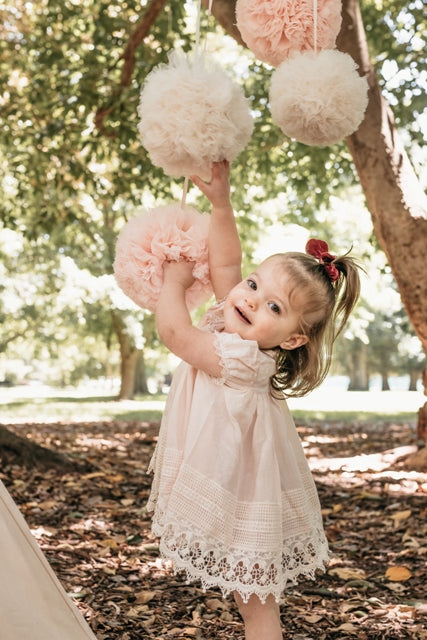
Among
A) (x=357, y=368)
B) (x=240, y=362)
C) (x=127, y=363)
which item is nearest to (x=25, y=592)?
(x=240, y=362)

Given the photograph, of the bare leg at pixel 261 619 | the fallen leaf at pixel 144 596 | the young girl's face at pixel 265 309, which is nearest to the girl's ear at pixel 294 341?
the young girl's face at pixel 265 309

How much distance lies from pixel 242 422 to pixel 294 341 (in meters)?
0.30

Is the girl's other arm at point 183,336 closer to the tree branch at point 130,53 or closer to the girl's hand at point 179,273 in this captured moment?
the girl's hand at point 179,273

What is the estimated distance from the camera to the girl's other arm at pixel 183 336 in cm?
218

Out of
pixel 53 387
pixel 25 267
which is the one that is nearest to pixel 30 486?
pixel 25 267

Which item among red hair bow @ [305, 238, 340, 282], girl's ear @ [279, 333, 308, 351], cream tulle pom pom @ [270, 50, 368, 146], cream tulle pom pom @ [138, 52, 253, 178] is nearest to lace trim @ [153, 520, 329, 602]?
girl's ear @ [279, 333, 308, 351]

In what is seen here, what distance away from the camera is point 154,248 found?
2252 mm

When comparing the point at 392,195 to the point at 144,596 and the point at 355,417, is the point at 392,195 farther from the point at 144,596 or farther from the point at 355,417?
the point at 355,417

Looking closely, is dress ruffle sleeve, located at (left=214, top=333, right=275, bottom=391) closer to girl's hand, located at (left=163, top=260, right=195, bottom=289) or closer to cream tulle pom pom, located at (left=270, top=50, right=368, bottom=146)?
girl's hand, located at (left=163, top=260, right=195, bottom=289)

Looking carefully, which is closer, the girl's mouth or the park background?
the girl's mouth

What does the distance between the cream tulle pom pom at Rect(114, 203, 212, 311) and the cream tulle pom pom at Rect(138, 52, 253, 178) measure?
7.7 inches

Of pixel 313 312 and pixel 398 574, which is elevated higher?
pixel 313 312

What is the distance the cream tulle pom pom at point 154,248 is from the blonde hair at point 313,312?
0.26 m

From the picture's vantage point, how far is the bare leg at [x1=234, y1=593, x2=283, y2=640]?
2254mm
